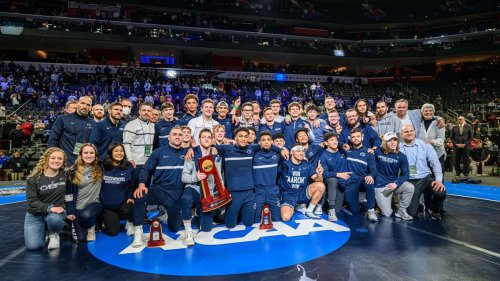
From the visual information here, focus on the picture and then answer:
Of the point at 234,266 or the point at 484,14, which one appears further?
the point at 484,14

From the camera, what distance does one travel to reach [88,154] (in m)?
4.65

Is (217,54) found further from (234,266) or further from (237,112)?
(234,266)

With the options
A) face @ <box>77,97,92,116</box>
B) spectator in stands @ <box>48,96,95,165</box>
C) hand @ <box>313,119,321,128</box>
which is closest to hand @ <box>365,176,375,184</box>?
hand @ <box>313,119,321,128</box>

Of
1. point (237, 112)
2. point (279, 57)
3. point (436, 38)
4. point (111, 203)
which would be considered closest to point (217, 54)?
point (279, 57)

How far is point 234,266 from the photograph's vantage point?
11.7 ft

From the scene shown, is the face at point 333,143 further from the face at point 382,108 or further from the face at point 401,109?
the face at point 401,109

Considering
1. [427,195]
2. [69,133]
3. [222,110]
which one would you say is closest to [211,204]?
[222,110]

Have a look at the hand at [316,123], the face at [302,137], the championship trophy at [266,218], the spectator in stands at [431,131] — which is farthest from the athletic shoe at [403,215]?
the championship trophy at [266,218]

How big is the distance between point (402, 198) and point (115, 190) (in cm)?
477

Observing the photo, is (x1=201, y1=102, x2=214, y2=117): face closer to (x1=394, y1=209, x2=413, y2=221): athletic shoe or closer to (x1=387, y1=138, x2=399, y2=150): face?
(x1=387, y1=138, x2=399, y2=150): face

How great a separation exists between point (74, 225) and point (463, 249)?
5.23 meters

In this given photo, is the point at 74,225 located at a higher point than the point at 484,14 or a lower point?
lower

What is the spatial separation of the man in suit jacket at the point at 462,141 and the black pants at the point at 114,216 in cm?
987

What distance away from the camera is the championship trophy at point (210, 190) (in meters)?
4.73
